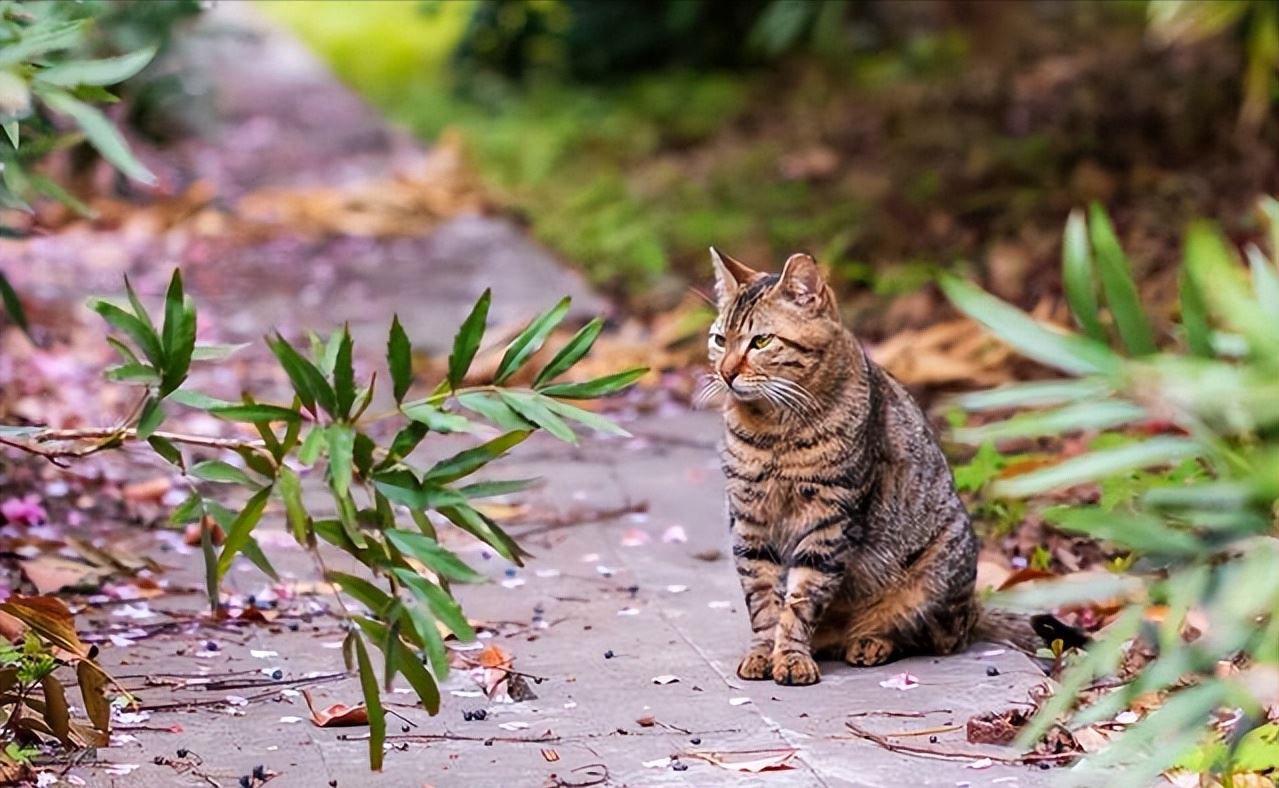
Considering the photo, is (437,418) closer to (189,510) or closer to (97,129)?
(189,510)

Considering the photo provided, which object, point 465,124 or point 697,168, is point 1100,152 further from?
point 465,124

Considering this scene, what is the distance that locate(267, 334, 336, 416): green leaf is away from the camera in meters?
3.45

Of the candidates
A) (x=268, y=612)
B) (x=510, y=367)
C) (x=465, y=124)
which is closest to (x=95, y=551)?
(x=268, y=612)

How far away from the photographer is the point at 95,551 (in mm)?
5500

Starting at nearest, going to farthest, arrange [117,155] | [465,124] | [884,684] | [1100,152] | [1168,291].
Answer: [117,155] < [884,684] < [1168,291] < [1100,152] < [465,124]

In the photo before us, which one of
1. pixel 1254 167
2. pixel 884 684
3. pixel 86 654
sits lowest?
pixel 884 684

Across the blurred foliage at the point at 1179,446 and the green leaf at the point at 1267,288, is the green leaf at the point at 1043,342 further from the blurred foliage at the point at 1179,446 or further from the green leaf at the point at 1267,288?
the green leaf at the point at 1267,288

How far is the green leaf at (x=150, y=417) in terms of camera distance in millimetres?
3553

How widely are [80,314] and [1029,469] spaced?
5.01 meters

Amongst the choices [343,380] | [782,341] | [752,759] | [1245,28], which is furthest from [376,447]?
[1245,28]

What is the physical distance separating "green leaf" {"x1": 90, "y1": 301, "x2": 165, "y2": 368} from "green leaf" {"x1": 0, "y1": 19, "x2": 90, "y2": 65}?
0.46 m

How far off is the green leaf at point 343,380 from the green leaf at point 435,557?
10.1 inches

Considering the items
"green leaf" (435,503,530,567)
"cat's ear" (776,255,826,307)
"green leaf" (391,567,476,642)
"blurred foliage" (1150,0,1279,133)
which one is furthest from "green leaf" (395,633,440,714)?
"blurred foliage" (1150,0,1279,133)

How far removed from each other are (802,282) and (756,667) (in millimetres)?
983
